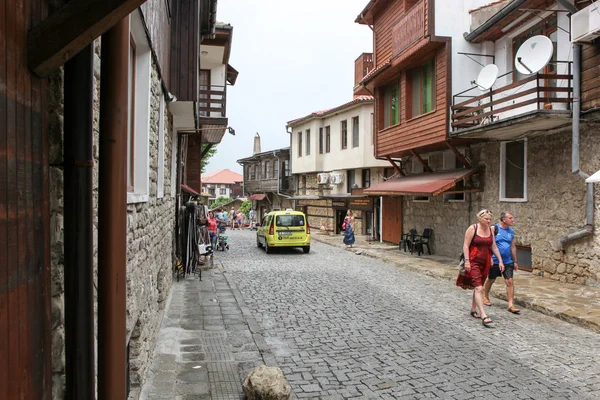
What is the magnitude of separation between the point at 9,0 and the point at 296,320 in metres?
6.78

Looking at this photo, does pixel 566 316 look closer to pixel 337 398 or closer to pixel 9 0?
pixel 337 398

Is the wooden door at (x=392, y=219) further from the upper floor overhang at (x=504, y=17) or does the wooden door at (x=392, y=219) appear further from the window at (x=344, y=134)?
the upper floor overhang at (x=504, y=17)

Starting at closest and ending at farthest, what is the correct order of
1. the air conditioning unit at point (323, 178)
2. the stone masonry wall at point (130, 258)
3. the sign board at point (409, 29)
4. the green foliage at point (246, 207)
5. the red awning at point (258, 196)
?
the stone masonry wall at point (130, 258) → the sign board at point (409, 29) → the air conditioning unit at point (323, 178) → the red awning at point (258, 196) → the green foliage at point (246, 207)

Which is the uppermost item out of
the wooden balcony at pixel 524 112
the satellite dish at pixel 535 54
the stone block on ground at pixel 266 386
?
the satellite dish at pixel 535 54

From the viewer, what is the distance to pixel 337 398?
15.4ft

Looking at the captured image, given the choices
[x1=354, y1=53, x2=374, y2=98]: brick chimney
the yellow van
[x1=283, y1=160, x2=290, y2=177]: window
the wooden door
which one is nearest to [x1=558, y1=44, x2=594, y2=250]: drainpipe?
the yellow van

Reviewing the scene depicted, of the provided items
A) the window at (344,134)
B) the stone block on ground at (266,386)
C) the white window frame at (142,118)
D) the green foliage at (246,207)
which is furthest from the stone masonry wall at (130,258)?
the green foliage at (246,207)

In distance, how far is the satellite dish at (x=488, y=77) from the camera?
12539 millimetres

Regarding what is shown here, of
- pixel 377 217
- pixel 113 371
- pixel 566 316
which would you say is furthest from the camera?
pixel 377 217

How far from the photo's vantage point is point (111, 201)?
102 inches

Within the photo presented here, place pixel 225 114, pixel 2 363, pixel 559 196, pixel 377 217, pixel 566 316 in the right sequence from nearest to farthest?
pixel 2 363
pixel 566 316
pixel 559 196
pixel 225 114
pixel 377 217

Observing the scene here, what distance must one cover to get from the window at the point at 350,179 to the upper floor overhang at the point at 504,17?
1407 centimetres

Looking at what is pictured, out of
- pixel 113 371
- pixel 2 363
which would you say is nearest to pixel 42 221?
pixel 2 363

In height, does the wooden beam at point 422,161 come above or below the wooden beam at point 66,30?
above
